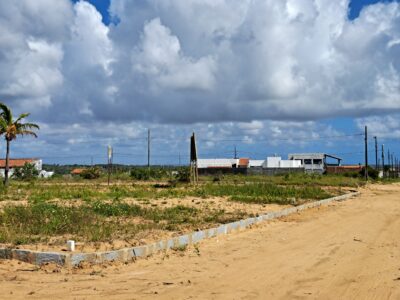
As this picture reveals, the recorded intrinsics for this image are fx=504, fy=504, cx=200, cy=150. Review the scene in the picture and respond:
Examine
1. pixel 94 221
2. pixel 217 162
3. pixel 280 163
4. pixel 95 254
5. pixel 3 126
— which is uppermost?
pixel 3 126

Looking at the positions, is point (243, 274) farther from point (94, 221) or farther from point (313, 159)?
point (313, 159)

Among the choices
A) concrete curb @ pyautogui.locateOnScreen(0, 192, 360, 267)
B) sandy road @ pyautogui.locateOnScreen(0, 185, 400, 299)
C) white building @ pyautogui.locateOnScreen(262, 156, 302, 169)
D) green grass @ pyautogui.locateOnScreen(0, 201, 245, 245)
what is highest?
white building @ pyautogui.locateOnScreen(262, 156, 302, 169)

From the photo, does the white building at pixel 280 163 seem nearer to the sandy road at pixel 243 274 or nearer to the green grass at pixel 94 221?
the green grass at pixel 94 221

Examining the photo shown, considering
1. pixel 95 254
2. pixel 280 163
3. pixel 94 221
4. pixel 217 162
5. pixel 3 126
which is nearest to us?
pixel 95 254

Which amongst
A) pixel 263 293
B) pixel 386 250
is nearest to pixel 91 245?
pixel 263 293

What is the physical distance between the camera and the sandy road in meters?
6.81

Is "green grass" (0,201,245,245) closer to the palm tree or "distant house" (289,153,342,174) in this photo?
the palm tree

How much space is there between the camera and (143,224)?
12.5 m

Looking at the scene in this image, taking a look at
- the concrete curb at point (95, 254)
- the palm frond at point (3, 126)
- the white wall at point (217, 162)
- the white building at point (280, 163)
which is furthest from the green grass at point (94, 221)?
the white wall at point (217, 162)

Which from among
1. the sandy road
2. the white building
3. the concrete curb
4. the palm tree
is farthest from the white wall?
the concrete curb

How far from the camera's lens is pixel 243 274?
8031mm

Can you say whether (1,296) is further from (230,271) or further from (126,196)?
(126,196)

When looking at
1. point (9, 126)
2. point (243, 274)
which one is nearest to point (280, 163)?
point (9, 126)

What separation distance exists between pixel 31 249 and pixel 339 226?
8867 millimetres
